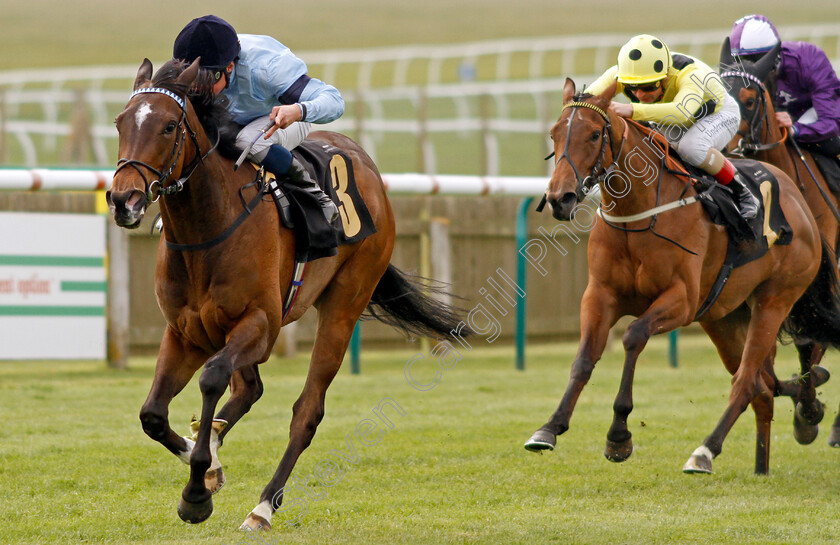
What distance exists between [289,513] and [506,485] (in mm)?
1234

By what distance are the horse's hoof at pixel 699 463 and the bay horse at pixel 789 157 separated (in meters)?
1.36

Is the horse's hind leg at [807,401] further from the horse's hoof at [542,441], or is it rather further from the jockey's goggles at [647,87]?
the horse's hoof at [542,441]

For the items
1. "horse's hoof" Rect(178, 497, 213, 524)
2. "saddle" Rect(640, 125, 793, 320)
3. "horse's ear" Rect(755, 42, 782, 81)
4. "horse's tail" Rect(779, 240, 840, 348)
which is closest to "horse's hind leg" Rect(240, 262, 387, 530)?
"horse's hoof" Rect(178, 497, 213, 524)

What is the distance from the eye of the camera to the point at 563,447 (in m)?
6.91

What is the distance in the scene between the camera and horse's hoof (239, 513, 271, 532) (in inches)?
188

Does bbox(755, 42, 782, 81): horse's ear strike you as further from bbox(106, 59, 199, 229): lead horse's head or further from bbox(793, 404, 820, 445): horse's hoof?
bbox(106, 59, 199, 229): lead horse's head

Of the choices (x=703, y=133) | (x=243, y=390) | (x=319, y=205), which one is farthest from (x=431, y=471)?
(x=703, y=133)

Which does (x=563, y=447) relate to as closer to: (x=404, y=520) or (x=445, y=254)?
(x=404, y=520)

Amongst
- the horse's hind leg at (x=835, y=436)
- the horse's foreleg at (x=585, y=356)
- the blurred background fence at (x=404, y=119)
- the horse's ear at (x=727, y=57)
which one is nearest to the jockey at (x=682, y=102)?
the horse's foreleg at (x=585, y=356)

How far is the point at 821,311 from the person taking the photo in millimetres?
6805

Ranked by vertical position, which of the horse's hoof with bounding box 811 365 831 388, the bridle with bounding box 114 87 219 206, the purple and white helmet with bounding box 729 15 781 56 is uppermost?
the purple and white helmet with bounding box 729 15 781 56

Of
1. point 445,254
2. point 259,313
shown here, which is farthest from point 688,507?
point 445,254

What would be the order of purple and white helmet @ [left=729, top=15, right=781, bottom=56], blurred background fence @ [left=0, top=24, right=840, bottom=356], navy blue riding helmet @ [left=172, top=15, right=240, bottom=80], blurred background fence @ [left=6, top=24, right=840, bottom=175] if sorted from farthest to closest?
blurred background fence @ [left=6, top=24, right=840, bottom=175] < blurred background fence @ [left=0, top=24, right=840, bottom=356] < purple and white helmet @ [left=729, top=15, right=781, bottom=56] < navy blue riding helmet @ [left=172, top=15, right=240, bottom=80]

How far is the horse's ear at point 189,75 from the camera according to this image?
440cm
